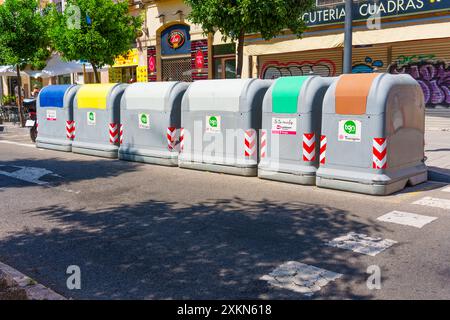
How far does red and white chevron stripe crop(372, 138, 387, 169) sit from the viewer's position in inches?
302

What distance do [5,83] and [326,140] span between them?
39.5m

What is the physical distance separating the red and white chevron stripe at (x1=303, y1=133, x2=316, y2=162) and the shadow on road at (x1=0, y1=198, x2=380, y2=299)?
165 centimetres

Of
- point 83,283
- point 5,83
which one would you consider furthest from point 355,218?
point 5,83

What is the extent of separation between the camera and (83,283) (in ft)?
14.5

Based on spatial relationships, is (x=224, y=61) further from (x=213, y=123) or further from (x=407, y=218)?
(x=407, y=218)

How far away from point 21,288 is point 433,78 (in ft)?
48.3

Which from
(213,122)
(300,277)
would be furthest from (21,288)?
(213,122)

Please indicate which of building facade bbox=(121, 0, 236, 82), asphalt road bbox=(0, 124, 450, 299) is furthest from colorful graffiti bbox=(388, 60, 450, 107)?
building facade bbox=(121, 0, 236, 82)

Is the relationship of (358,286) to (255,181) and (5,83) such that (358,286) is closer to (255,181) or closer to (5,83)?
(255,181)

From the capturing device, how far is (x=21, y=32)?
20.0 meters

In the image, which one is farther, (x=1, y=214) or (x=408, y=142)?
(x=408, y=142)

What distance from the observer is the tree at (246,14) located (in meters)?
13.2

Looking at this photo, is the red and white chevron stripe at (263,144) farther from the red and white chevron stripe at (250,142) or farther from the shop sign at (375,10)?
the shop sign at (375,10)

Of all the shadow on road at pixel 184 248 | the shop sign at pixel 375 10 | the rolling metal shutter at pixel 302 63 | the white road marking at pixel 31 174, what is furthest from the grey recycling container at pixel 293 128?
the rolling metal shutter at pixel 302 63
